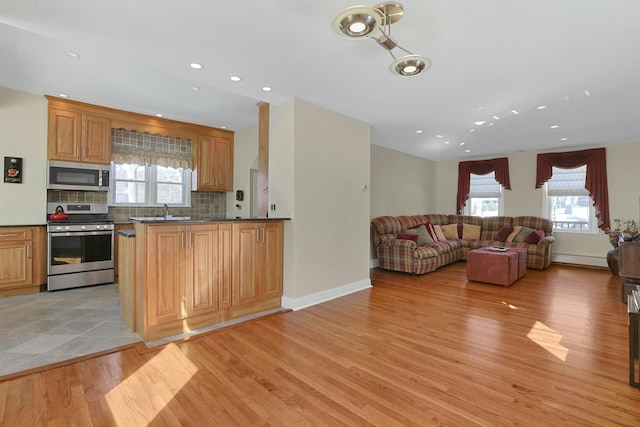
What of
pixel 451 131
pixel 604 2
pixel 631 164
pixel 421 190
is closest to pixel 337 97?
pixel 604 2

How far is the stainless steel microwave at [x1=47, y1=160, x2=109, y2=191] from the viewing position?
4.13m

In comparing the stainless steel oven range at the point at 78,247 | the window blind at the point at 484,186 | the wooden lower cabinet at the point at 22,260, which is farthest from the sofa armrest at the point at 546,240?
the wooden lower cabinet at the point at 22,260

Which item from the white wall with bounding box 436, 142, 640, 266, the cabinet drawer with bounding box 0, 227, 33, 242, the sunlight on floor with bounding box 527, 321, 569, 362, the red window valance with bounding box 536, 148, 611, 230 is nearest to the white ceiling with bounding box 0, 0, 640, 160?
the red window valance with bounding box 536, 148, 611, 230

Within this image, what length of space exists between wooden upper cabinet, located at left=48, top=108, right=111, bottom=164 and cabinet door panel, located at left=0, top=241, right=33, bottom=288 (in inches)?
48.1

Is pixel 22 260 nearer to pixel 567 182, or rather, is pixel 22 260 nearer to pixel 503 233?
pixel 503 233

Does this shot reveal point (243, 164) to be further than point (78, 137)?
Yes

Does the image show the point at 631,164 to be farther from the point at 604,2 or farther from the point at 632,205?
the point at 604,2

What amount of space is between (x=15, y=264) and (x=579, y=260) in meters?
9.62

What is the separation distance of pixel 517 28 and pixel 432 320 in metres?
2.68

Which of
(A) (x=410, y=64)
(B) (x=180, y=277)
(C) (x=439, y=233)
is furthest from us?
(C) (x=439, y=233)

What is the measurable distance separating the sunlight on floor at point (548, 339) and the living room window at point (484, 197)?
4942 millimetres

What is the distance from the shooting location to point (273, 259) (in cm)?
357

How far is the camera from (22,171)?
13.0ft

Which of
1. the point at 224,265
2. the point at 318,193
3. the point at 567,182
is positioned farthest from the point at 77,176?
the point at 567,182
